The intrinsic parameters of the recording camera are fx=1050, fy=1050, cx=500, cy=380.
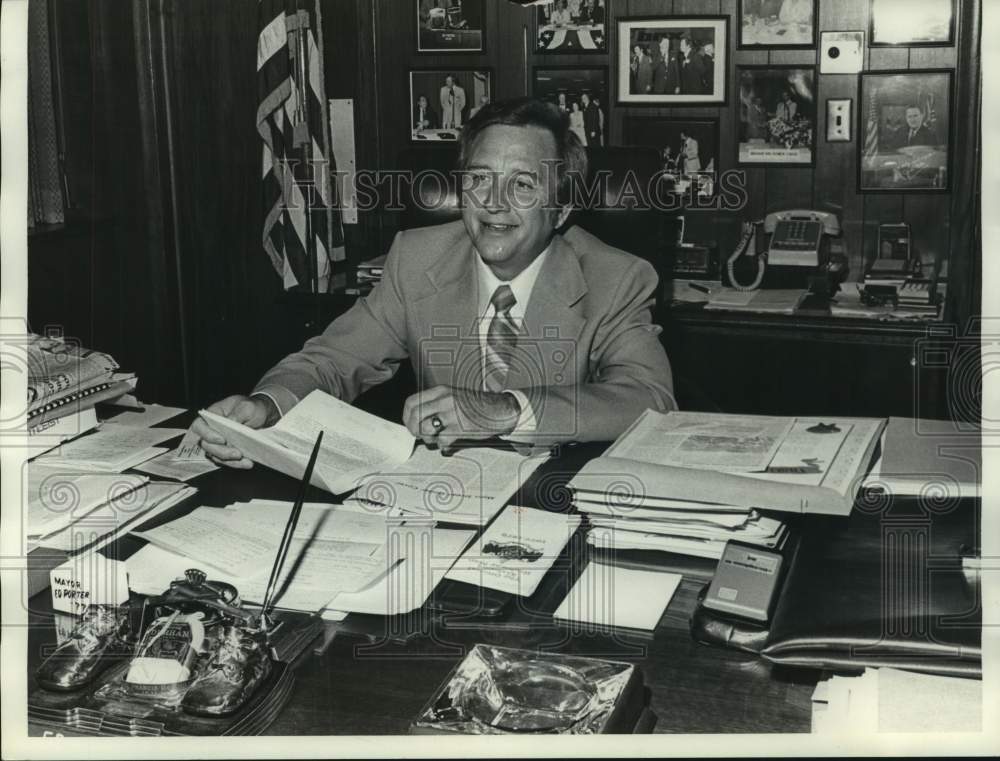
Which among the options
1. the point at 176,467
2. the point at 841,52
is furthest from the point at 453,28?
the point at 176,467

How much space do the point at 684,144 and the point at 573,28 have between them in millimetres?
519

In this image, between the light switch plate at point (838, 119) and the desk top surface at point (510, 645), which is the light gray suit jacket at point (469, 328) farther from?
the light switch plate at point (838, 119)

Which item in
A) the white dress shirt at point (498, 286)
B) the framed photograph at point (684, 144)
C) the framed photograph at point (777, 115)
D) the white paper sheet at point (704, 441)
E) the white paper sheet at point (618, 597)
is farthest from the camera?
the framed photograph at point (684, 144)

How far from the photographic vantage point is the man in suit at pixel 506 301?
1.93 metres

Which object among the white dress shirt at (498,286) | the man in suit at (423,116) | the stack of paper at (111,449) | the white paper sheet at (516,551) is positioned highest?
the man in suit at (423,116)

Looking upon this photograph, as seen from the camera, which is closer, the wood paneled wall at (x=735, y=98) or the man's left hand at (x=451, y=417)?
the man's left hand at (x=451, y=417)

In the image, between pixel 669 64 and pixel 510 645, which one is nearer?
pixel 510 645

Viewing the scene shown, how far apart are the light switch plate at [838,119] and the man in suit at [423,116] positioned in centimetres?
125

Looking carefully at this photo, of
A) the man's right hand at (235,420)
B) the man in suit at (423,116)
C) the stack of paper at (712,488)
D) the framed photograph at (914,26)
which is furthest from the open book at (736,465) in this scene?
the man in suit at (423,116)

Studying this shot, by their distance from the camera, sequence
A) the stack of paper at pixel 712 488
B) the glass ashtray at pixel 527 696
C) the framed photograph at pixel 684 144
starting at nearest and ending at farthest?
the glass ashtray at pixel 527 696 < the stack of paper at pixel 712 488 < the framed photograph at pixel 684 144

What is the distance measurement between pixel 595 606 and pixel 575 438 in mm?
570

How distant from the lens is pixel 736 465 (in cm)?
130

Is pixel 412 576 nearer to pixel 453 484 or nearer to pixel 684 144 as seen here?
pixel 453 484

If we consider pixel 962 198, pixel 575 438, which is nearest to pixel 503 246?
pixel 575 438
